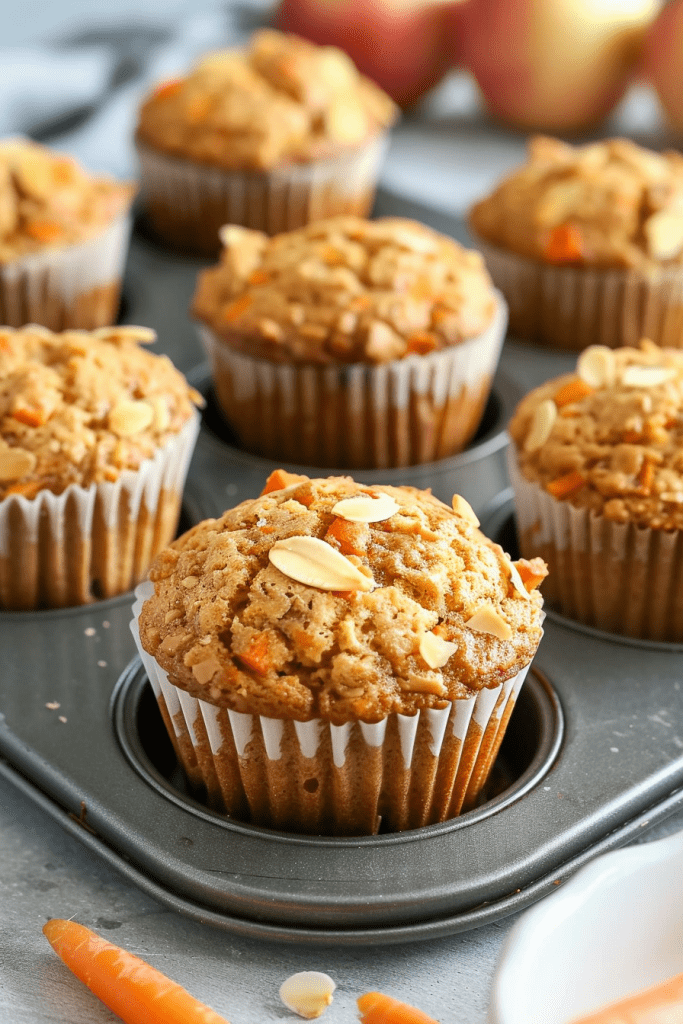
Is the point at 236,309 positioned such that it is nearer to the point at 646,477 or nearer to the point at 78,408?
the point at 78,408

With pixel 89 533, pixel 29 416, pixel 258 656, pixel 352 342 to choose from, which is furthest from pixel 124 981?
pixel 352 342

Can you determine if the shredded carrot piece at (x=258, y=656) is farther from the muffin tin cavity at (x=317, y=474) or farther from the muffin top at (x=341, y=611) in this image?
the muffin tin cavity at (x=317, y=474)

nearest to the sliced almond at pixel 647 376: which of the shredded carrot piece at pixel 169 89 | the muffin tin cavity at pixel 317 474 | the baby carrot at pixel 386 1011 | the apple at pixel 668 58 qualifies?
the muffin tin cavity at pixel 317 474

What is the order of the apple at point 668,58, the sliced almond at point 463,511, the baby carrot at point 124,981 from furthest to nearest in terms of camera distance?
the apple at point 668,58, the sliced almond at point 463,511, the baby carrot at point 124,981

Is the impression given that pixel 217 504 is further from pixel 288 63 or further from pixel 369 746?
pixel 288 63

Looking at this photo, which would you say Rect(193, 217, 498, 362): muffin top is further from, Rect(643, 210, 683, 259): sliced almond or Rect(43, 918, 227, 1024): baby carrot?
Rect(43, 918, 227, 1024): baby carrot

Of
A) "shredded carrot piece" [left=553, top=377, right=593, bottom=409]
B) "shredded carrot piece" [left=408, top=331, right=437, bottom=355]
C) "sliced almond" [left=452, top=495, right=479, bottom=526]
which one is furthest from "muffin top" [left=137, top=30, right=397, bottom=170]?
"sliced almond" [left=452, top=495, right=479, bottom=526]

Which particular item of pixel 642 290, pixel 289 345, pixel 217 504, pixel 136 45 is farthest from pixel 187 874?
pixel 136 45
